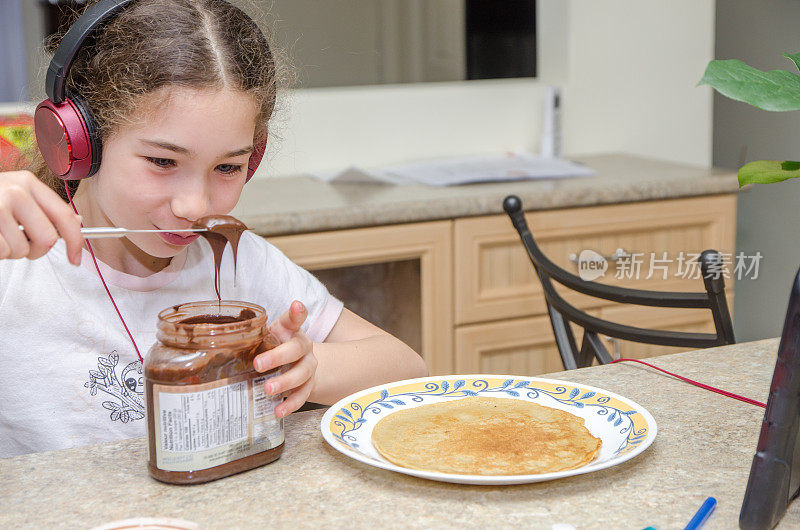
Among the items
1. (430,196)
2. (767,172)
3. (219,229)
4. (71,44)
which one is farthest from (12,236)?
(430,196)

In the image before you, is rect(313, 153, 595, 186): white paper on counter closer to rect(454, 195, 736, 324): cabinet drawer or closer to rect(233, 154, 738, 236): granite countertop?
rect(233, 154, 738, 236): granite countertop

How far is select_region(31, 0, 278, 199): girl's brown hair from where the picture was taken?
3.31 feet

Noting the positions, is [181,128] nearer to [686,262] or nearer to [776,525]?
[776,525]

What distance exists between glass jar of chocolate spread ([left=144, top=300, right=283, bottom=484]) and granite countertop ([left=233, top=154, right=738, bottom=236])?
1.02 meters

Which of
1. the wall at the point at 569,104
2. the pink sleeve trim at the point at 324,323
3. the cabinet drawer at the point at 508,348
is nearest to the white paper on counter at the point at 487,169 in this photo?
the wall at the point at 569,104

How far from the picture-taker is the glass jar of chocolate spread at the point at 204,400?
72 centimetres

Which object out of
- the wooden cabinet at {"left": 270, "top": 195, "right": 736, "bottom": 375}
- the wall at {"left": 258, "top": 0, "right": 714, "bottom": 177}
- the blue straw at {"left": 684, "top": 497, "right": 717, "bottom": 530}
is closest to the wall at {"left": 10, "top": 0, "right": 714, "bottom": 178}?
the wall at {"left": 258, "top": 0, "right": 714, "bottom": 177}

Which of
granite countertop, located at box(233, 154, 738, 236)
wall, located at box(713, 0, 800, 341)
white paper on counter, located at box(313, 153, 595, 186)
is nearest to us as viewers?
granite countertop, located at box(233, 154, 738, 236)

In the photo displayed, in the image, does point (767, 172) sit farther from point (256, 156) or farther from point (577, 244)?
point (577, 244)

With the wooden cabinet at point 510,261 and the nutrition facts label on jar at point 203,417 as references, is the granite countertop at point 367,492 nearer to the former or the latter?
the nutrition facts label on jar at point 203,417

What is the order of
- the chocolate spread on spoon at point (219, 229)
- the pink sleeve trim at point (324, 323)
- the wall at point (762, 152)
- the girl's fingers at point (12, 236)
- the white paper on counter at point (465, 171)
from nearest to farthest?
the girl's fingers at point (12, 236) < the chocolate spread on spoon at point (219, 229) < the pink sleeve trim at point (324, 323) < the white paper on counter at point (465, 171) < the wall at point (762, 152)

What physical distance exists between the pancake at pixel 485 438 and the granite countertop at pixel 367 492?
0.06 feet

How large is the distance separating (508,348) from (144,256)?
1123 mm

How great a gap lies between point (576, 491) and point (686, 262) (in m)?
1.63
